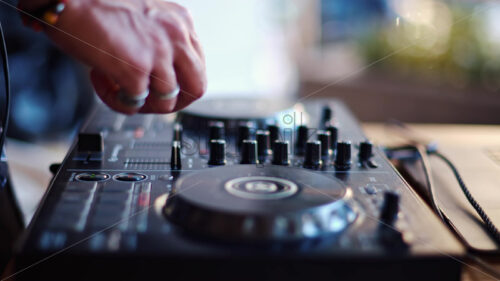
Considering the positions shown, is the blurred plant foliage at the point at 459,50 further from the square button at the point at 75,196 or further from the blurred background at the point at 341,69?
the square button at the point at 75,196

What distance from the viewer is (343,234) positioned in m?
0.41

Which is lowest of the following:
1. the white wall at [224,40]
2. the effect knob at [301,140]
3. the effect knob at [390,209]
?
the effect knob at [390,209]

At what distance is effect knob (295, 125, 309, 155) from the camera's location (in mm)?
682

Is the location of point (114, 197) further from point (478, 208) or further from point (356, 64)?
point (356, 64)

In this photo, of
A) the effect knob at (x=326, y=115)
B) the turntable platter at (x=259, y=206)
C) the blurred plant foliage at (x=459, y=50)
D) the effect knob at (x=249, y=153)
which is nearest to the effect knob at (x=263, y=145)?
the effect knob at (x=249, y=153)

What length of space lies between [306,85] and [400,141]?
1718 millimetres

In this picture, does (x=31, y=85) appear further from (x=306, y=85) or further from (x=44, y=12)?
(x=306, y=85)

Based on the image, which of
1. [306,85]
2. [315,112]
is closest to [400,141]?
[315,112]

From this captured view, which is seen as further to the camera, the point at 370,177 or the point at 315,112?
the point at 315,112

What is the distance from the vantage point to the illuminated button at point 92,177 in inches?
21.2

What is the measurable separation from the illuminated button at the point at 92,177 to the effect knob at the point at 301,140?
0.26 meters

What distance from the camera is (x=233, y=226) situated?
391 millimetres

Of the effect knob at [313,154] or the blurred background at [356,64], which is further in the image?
the blurred background at [356,64]

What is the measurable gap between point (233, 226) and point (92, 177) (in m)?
0.22
